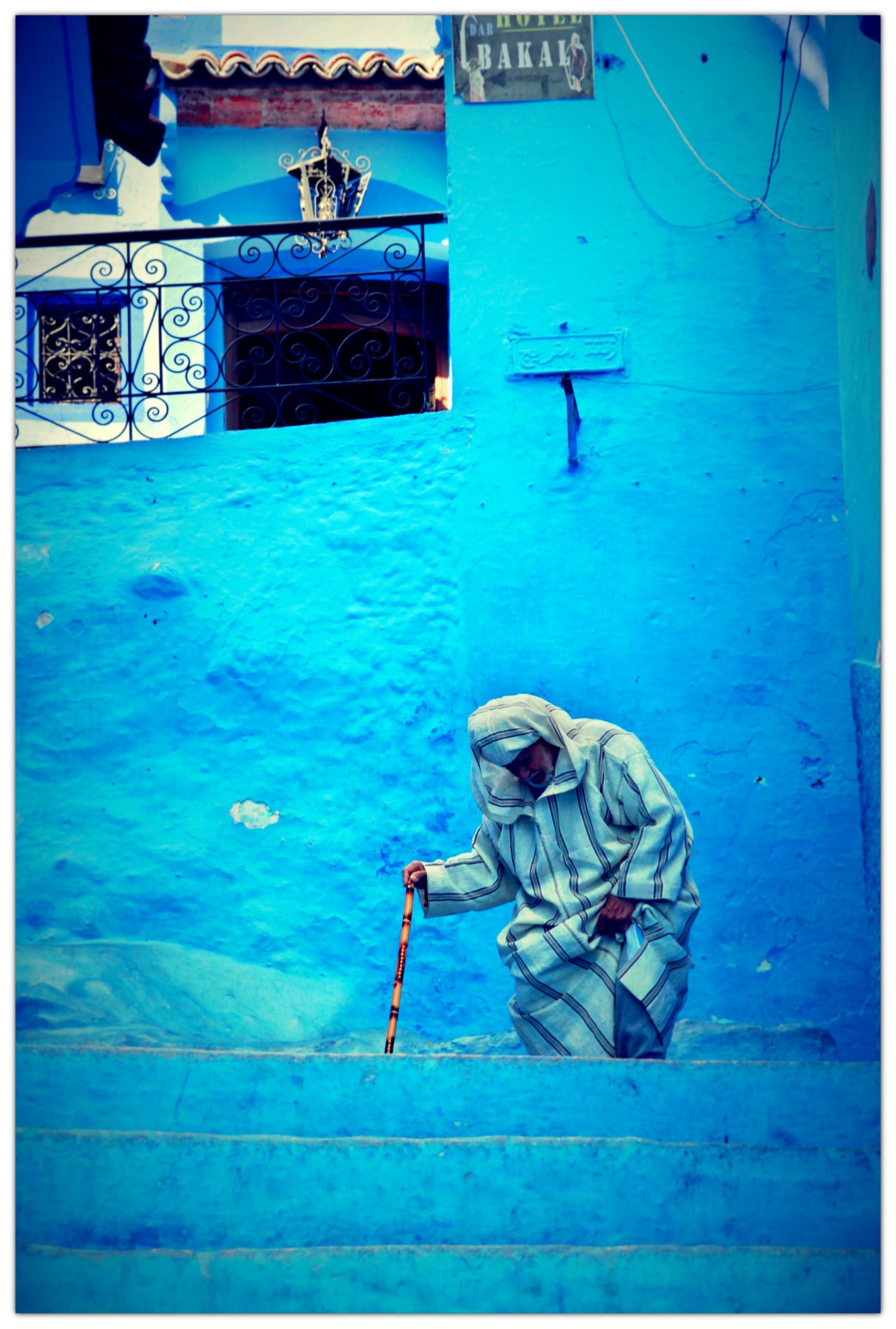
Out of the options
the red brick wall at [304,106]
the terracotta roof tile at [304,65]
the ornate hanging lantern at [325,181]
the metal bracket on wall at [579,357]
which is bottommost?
the metal bracket on wall at [579,357]

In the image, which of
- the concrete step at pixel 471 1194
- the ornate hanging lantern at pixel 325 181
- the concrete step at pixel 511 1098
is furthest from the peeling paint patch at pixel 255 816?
the ornate hanging lantern at pixel 325 181

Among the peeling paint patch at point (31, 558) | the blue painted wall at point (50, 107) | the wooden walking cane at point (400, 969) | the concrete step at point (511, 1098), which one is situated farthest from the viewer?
the peeling paint patch at point (31, 558)

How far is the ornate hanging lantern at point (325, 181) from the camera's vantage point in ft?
24.8

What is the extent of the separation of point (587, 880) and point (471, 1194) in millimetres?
1235

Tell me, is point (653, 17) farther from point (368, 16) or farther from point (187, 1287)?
point (187, 1287)

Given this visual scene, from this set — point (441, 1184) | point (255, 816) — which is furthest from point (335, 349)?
point (441, 1184)

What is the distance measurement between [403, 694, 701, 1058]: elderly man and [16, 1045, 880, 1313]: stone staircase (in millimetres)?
615

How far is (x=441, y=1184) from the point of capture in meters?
3.08

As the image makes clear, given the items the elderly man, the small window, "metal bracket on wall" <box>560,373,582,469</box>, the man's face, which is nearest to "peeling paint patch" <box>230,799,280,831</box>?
the elderly man

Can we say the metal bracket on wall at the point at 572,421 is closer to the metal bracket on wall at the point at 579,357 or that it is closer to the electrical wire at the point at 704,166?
the metal bracket on wall at the point at 579,357

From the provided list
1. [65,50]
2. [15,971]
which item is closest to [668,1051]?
[15,971]

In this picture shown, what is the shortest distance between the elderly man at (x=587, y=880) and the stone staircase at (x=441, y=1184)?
0.62 m

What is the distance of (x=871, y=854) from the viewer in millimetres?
4859

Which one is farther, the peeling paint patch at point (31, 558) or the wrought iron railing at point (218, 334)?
the wrought iron railing at point (218, 334)
